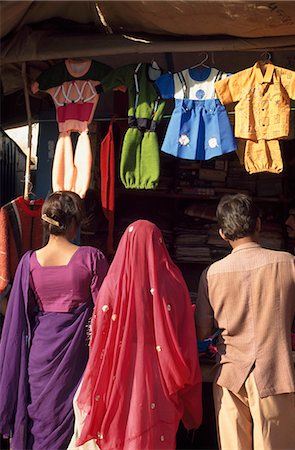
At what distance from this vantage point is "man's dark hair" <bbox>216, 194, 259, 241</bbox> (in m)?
2.76

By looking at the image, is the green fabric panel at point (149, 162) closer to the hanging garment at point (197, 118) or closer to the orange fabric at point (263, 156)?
the hanging garment at point (197, 118)

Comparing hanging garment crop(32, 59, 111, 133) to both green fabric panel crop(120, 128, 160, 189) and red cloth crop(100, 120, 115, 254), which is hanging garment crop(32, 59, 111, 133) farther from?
green fabric panel crop(120, 128, 160, 189)

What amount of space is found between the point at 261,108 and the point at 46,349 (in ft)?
6.19

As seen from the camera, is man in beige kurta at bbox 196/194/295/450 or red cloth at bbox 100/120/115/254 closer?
man in beige kurta at bbox 196/194/295/450

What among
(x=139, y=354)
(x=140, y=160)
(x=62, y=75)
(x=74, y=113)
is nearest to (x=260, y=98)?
(x=140, y=160)

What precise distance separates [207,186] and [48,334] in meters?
2.60

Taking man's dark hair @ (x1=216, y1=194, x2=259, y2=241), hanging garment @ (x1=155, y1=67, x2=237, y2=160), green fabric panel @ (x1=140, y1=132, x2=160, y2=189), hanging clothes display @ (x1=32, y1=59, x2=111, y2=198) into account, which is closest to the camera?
man's dark hair @ (x1=216, y1=194, x2=259, y2=241)

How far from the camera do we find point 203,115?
11.6 feet

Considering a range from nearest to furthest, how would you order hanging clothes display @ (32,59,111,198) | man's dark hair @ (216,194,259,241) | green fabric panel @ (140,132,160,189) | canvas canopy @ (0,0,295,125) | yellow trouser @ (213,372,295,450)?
yellow trouser @ (213,372,295,450) < man's dark hair @ (216,194,259,241) < canvas canopy @ (0,0,295,125) < green fabric panel @ (140,132,160,189) < hanging clothes display @ (32,59,111,198)

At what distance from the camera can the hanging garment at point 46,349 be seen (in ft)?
9.44

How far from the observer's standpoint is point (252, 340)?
2643mm

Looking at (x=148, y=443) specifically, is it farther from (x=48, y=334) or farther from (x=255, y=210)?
(x=255, y=210)

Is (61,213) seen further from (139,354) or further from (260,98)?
(260,98)

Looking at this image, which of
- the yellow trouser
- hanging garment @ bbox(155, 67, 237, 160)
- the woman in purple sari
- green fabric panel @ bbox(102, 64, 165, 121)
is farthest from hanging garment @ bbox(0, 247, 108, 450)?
green fabric panel @ bbox(102, 64, 165, 121)
